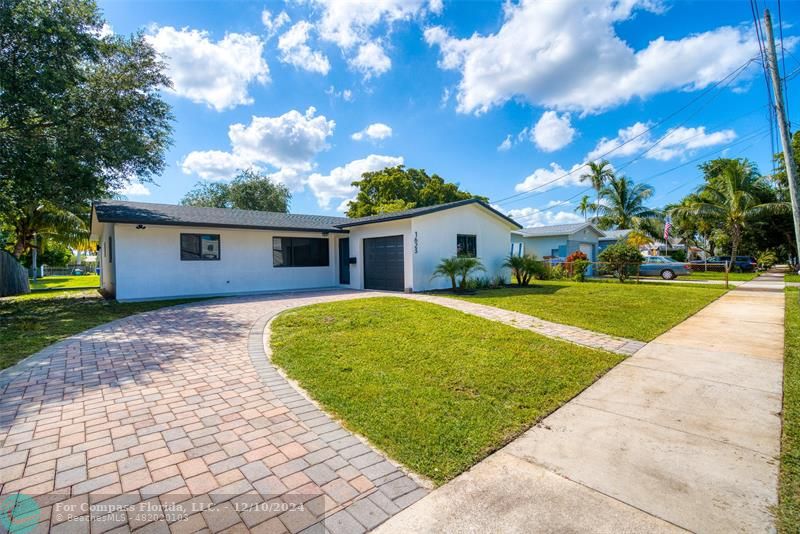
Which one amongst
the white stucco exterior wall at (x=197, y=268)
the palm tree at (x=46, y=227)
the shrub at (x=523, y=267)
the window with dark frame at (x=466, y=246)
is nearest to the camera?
the white stucco exterior wall at (x=197, y=268)

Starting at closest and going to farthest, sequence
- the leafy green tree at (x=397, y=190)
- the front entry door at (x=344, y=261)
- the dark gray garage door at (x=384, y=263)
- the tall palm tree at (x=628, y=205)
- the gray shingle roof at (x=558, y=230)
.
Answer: the dark gray garage door at (x=384, y=263) → the front entry door at (x=344, y=261) → the gray shingle roof at (x=558, y=230) → the tall palm tree at (x=628, y=205) → the leafy green tree at (x=397, y=190)

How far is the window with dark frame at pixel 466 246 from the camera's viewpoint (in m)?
14.5

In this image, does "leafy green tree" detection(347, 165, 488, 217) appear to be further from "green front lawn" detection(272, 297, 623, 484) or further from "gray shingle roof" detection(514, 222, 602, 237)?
"green front lawn" detection(272, 297, 623, 484)

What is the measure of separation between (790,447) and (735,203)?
29520 millimetres

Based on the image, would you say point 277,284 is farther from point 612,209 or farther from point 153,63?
point 612,209

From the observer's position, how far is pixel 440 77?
45.6 feet

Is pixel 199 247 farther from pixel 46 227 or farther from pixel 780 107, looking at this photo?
pixel 780 107

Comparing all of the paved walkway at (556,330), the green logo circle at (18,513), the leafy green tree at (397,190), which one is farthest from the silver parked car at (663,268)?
the green logo circle at (18,513)

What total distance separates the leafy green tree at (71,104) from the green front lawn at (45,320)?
3352mm

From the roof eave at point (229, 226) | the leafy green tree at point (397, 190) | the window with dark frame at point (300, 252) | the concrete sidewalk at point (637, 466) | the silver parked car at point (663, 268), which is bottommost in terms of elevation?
the concrete sidewalk at point (637, 466)

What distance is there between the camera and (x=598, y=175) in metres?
33.5

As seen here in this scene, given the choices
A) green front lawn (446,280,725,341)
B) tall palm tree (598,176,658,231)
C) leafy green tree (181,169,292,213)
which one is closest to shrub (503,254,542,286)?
green front lawn (446,280,725,341)

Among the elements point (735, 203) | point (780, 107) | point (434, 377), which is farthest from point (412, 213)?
point (735, 203)

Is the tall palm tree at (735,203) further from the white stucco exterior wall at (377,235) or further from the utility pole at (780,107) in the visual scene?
the white stucco exterior wall at (377,235)
